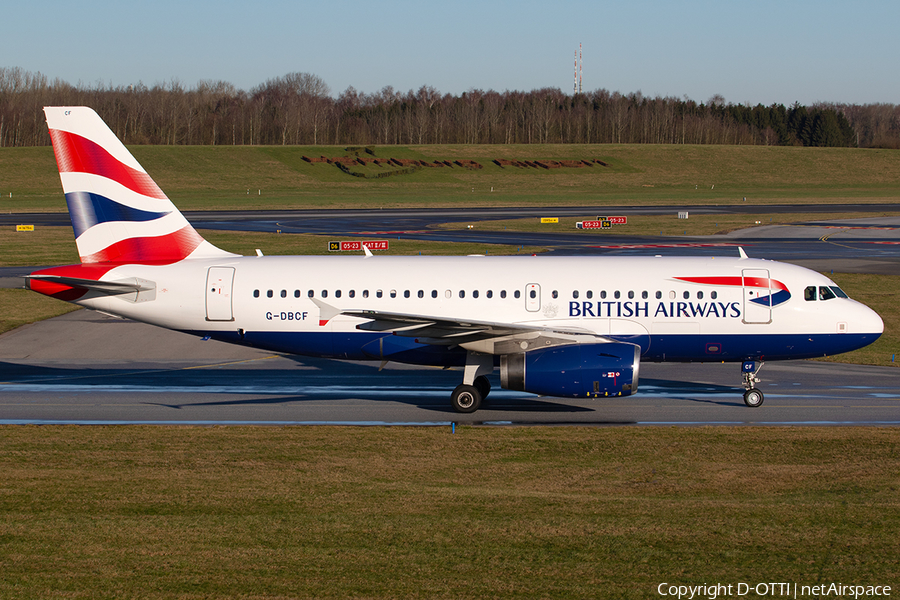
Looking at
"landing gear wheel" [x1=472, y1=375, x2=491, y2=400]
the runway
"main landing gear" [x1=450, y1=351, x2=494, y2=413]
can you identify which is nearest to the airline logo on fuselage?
the runway

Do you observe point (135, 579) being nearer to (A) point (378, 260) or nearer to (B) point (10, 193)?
(A) point (378, 260)

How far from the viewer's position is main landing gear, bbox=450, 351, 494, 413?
24453 mm

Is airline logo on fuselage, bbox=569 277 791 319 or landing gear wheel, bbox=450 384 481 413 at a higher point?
airline logo on fuselage, bbox=569 277 791 319

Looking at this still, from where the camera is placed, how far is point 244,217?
96438 millimetres

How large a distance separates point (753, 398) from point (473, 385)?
7953mm

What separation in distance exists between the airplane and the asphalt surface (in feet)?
4.89

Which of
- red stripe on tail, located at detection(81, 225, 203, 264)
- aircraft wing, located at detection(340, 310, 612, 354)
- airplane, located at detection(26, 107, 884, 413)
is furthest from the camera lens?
red stripe on tail, located at detection(81, 225, 203, 264)

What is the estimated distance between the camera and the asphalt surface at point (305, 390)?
24.0 metres

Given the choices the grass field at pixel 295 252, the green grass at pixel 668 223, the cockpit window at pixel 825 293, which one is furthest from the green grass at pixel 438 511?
the green grass at pixel 668 223

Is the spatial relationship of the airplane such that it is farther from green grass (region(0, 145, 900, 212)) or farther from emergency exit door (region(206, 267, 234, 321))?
green grass (region(0, 145, 900, 212))

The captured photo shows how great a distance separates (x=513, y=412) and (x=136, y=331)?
1974 centimetres

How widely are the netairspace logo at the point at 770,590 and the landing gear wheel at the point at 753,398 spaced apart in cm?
1388

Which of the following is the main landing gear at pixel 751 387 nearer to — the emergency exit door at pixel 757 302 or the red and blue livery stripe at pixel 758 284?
the emergency exit door at pixel 757 302

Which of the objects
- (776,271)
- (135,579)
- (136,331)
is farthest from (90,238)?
(776,271)
